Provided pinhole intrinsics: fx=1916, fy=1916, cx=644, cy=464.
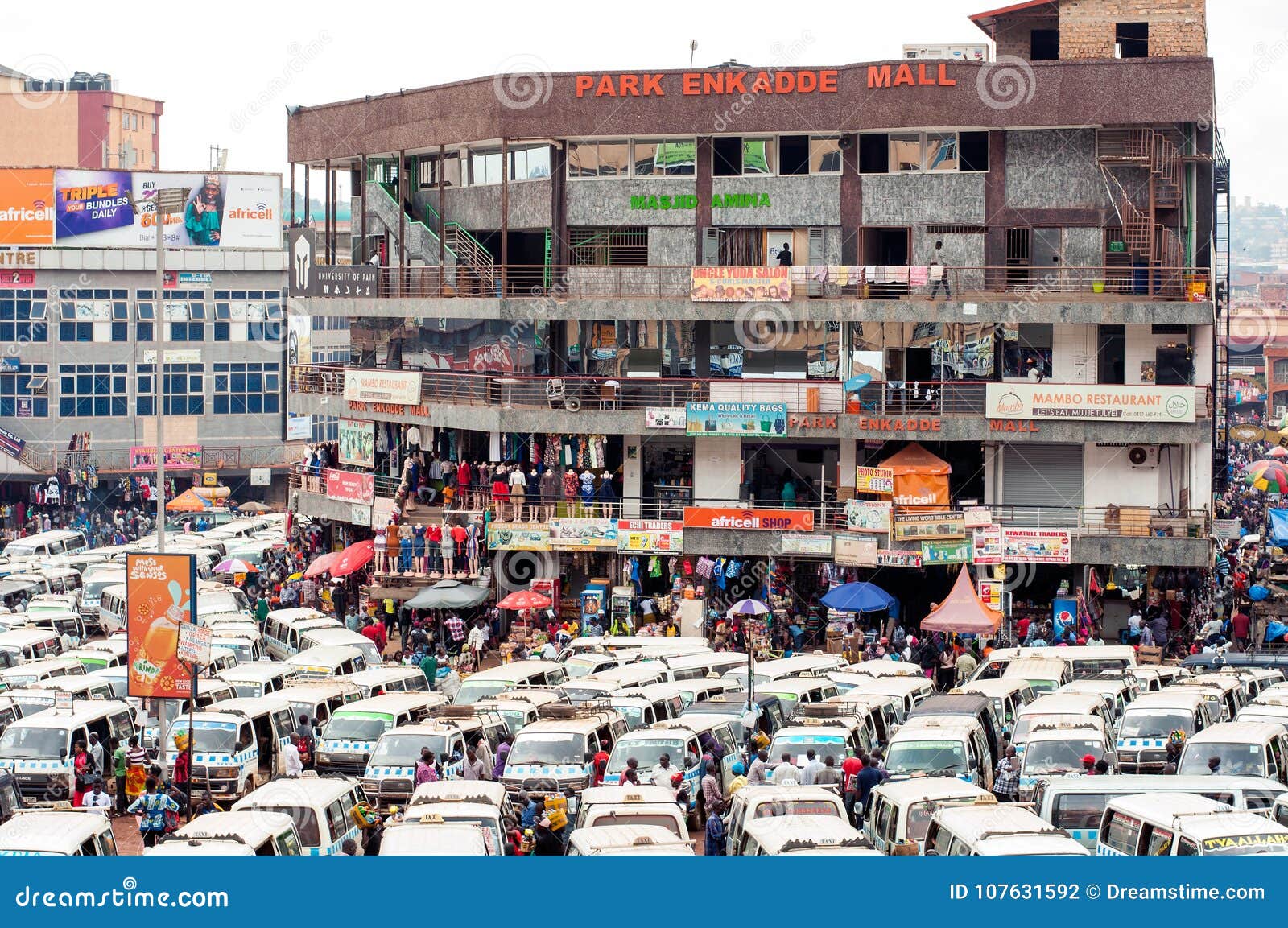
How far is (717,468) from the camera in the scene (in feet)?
159

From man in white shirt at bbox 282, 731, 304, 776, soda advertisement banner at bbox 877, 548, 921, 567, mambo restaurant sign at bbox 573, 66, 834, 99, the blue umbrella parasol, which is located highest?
mambo restaurant sign at bbox 573, 66, 834, 99

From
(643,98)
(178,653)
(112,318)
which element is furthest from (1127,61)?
(112,318)

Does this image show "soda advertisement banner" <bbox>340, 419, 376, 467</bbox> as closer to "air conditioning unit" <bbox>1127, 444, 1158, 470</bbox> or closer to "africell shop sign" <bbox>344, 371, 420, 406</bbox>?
"africell shop sign" <bbox>344, 371, 420, 406</bbox>

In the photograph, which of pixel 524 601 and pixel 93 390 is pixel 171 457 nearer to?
pixel 93 390

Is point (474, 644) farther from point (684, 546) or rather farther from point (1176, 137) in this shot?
point (1176, 137)

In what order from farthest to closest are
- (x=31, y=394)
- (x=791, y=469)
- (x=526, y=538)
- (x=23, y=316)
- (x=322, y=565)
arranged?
(x=23, y=316) → (x=31, y=394) → (x=322, y=565) → (x=791, y=469) → (x=526, y=538)

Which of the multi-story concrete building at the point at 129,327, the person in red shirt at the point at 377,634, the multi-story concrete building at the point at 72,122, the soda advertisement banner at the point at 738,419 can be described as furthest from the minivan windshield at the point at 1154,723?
the multi-story concrete building at the point at 72,122

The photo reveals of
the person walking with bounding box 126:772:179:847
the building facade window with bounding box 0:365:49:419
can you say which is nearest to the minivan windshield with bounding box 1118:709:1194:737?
the person walking with bounding box 126:772:179:847

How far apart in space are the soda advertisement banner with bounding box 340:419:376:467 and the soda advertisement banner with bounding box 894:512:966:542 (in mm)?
16661

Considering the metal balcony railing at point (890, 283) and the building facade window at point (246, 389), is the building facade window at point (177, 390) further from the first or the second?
the metal balcony railing at point (890, 283)


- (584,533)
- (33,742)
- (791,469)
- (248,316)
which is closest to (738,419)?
(791,469)

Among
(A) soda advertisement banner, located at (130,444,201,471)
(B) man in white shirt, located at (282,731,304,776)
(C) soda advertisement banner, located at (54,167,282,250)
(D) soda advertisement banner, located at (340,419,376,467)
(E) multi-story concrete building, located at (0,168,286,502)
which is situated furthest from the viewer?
(C) soda advertisement banner, located at (54,167,282,250)

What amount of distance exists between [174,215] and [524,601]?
136 ft

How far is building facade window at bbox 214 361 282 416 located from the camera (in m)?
82.4
